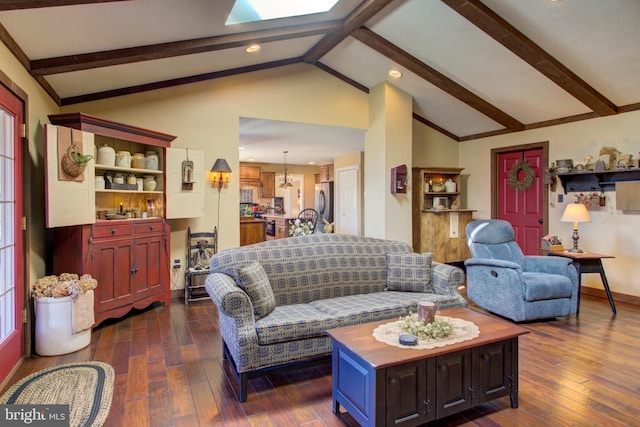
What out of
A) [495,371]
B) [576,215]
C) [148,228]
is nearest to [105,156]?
[148,228]

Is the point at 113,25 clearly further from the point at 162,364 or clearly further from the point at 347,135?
the point at 347,135

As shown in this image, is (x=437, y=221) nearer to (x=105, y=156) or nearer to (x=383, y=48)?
(x=383, y=48)

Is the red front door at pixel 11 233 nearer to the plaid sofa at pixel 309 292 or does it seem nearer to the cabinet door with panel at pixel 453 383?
the plaid sofa at pixel 309 292

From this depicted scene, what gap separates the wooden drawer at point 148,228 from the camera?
3.93 m

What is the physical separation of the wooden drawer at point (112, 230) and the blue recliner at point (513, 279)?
368cm

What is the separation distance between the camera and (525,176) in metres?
5.75

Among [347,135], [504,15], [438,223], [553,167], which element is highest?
[504,15]

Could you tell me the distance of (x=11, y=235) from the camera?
2779mm

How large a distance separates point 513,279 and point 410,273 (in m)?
1.24

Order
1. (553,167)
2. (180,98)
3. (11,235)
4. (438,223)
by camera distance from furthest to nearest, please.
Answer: (438,223), (553,167), (180,98), (11,235)

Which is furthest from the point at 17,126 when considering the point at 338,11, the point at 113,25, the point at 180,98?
the point at 338,11

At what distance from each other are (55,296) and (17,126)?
4.41 feet

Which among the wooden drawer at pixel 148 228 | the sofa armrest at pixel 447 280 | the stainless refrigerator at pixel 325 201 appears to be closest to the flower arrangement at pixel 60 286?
the wooden drawer at pixel 148 228

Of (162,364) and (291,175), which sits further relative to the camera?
(291,175)
